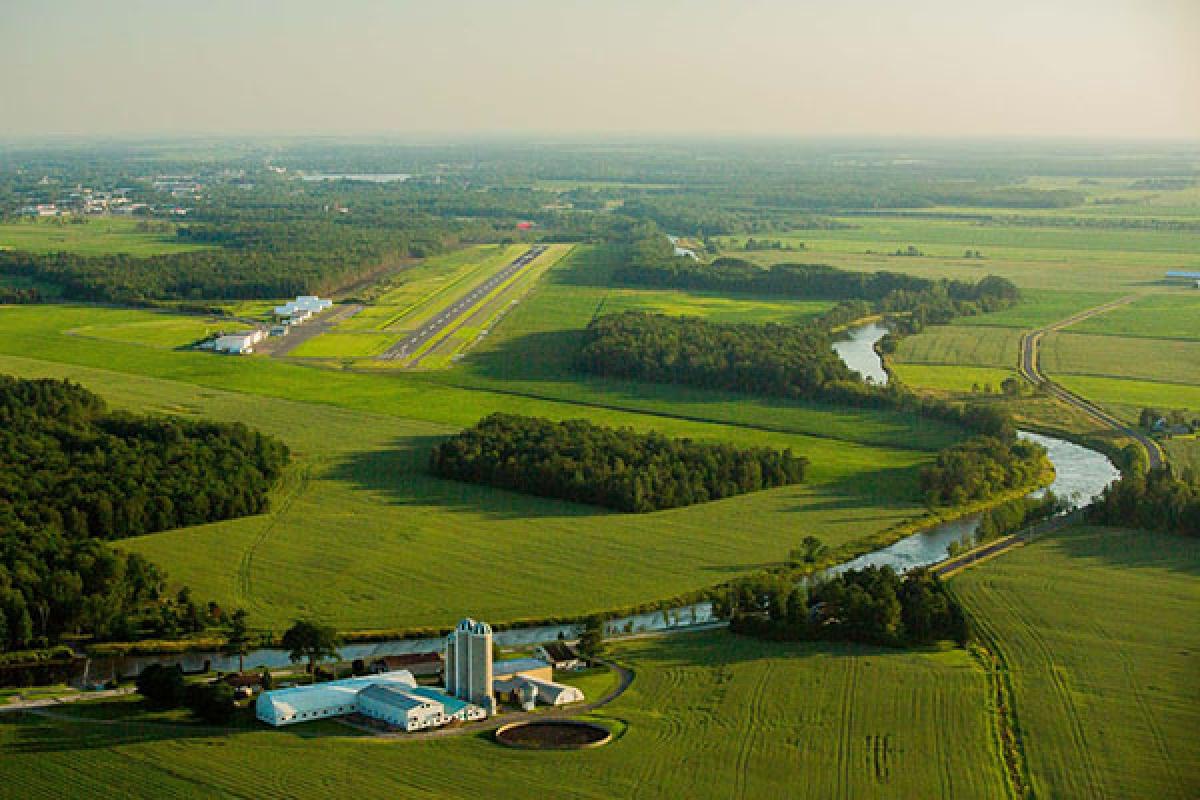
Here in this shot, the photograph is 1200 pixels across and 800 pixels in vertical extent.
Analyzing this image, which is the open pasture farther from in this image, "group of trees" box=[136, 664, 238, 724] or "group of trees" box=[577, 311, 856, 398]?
"group of trees" box=[577, 311, 856, 398]

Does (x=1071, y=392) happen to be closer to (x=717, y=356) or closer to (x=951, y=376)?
(x=951, y=376)

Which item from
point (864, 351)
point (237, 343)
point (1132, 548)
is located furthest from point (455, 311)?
point (1132, 548)

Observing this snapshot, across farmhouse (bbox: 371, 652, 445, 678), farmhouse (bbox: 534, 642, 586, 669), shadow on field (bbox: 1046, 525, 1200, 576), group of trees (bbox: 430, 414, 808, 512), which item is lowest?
farmhouse (bbox: 371, 652, 445, 678)

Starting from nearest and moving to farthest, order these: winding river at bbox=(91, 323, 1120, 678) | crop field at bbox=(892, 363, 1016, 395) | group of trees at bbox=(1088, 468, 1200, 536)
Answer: winding river at bbox=(91, 323, 1120, 678), group of trees at bbox=(1088, 468, 1200, 536), crop field at bbox=(892, 363, 1016, 395)

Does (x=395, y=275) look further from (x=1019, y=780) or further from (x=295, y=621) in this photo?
(x=1019, y=780)

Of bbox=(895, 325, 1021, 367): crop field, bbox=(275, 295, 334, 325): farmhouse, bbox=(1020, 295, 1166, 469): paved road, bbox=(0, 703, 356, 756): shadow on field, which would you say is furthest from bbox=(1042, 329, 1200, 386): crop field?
bbox=(0, 703, 356, 756): shadow on field
